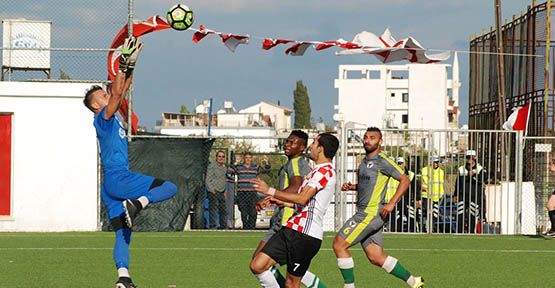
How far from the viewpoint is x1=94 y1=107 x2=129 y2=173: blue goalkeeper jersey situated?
1122 cm

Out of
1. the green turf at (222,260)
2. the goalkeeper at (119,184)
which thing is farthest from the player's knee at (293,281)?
the green turf at (222,260)

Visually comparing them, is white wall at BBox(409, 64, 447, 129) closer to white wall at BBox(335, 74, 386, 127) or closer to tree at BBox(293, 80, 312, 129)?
white wall at BBox(335, 74, 386, 127)

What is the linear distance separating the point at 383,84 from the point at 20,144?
11022 centimetres

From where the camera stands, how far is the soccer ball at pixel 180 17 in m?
17.9

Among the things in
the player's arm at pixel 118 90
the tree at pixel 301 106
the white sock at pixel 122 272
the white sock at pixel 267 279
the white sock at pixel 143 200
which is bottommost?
the white sock at pixel 122 272

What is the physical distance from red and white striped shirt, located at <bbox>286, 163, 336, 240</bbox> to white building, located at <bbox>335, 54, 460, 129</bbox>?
367 feet

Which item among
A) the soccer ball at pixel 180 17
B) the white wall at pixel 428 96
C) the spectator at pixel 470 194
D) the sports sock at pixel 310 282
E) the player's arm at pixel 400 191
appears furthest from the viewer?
the white wall at pixel 428 96

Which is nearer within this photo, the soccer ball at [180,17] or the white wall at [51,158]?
the soccer ball at [180,17]

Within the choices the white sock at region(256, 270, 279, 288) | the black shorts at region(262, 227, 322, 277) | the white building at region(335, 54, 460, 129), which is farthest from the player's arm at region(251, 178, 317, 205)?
the white building at region(335, 54, 460, 129)

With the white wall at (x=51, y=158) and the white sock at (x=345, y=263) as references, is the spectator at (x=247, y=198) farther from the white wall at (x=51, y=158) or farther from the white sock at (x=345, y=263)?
the white sock at (x=345, y=263)

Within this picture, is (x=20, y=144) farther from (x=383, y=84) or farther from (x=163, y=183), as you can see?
(x=383, y=84)

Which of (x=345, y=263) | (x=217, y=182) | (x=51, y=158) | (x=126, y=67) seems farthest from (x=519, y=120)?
(x=126, y=67)

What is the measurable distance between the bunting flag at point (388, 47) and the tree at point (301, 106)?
112752 millimetres

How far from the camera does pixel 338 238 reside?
12.4 m
